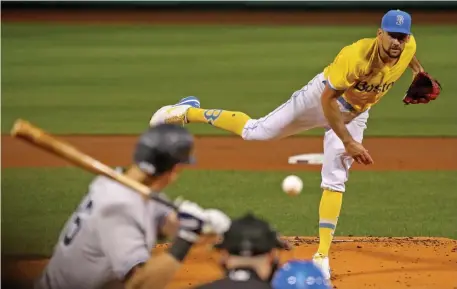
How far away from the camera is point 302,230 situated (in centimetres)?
689

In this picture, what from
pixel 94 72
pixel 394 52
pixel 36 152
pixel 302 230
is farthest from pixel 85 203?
pixel 94 72

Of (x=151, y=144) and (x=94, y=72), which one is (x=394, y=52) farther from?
(x=94, y=72)

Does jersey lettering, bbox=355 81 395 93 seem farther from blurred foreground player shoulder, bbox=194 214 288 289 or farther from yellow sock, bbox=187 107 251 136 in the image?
blurred foreground player shoulder, bbox=194 214 288 289

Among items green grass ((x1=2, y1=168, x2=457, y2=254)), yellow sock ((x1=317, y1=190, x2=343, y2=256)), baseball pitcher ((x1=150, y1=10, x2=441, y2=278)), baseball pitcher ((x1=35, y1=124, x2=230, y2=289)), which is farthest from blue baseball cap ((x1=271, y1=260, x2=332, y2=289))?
green grass ((x1=2, y1=168, x2=457, y2=254))

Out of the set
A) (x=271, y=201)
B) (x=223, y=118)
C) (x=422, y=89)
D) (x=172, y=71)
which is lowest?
(x=172, y=71)

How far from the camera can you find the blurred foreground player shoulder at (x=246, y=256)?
8.88ft

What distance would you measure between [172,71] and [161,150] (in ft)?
38.7

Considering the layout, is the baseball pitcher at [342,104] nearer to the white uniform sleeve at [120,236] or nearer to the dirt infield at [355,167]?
the dirt infield at [355,167]

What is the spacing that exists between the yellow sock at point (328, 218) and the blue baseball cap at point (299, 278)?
2835mm

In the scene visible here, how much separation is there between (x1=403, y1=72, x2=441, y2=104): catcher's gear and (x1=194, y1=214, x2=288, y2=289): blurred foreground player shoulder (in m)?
3.45

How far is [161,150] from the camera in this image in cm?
330

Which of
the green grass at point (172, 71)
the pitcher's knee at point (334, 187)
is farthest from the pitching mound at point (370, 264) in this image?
the green grass at point (172, 71)

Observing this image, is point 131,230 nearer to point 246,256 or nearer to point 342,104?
point 246,256

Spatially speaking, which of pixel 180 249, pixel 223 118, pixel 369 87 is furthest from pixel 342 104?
pixel 180 249
